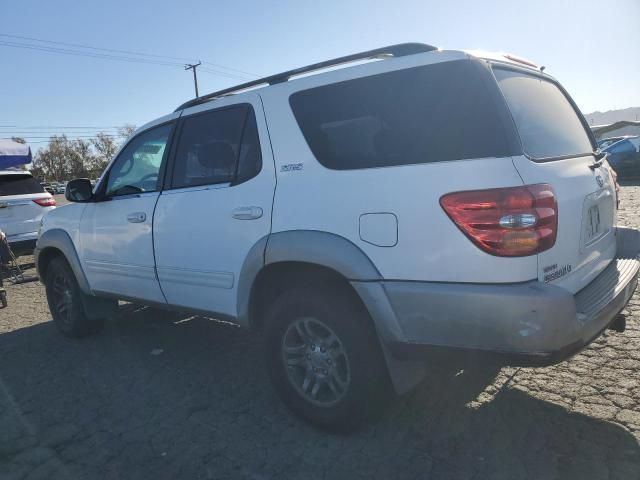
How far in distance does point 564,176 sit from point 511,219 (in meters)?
0.47

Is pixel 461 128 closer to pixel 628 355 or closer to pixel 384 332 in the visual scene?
pixel 384 332

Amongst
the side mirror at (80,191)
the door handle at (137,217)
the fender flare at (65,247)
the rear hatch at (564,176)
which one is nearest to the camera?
the rear hatch at (564,176)

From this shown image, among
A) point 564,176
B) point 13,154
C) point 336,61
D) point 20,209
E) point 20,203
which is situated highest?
point 13,154

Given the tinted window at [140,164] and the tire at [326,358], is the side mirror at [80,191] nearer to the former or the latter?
the tinted window at [140,164]

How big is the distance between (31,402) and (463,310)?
3172 millimetres

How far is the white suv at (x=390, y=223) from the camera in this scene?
7.18 feet

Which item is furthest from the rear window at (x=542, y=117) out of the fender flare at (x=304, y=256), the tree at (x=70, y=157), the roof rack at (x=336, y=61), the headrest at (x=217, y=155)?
the tree at (x=70, y=157)

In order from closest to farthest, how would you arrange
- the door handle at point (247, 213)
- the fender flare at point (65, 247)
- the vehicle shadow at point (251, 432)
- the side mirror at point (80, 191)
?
the vehicle shadow at point (251, 432), the door handle at point (247, 213), the side mirror at point (80, 191), the fender flare at point (65, 247)

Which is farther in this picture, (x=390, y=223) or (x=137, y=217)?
(x=137, y=217)

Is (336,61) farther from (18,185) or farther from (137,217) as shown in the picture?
(18,185)

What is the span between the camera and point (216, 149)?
3.43 meters

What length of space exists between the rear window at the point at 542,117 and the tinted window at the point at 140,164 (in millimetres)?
2512

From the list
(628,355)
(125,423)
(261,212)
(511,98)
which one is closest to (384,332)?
(261,212)

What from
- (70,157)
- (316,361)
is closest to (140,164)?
(316,361)
